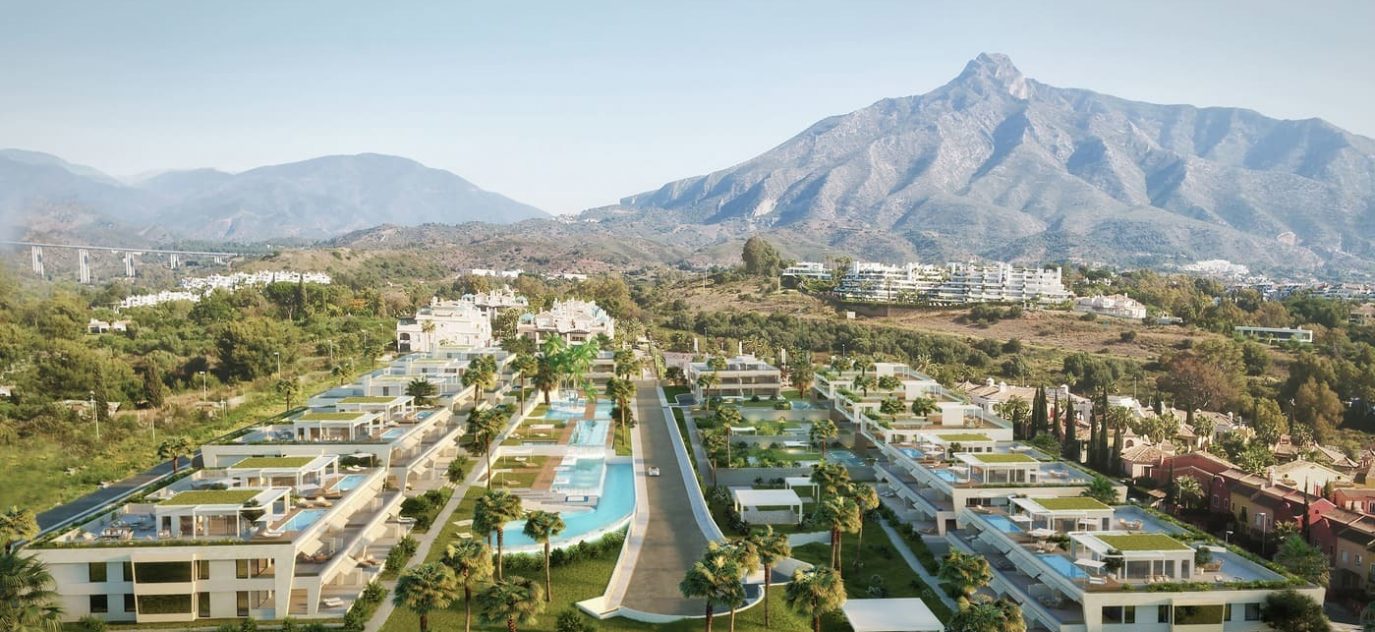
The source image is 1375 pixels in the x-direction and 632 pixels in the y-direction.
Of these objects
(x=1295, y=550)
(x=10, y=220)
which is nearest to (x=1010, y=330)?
(x=1295, y=550)

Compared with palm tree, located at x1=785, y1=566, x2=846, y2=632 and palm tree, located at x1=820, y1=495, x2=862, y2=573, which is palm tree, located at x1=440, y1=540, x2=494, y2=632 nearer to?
palm tree, located at x1=785, y1=566, x2=846, y2=632

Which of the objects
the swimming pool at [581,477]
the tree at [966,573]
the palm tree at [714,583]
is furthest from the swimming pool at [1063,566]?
the swimming pool at [581,477]

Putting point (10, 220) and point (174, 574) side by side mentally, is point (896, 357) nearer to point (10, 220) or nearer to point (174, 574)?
point (174, 574)

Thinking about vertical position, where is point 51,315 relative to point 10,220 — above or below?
below

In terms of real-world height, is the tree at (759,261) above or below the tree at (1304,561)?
above

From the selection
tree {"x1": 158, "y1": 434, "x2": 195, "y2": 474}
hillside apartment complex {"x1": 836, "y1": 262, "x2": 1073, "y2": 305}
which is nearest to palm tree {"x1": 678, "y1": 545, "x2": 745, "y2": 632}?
tree {"x1": 158, "y1": 434, "x2": 195, "y2": 474}

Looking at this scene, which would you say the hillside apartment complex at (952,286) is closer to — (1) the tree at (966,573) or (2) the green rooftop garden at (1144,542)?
(2) the green rooftop garden at (1144,542)

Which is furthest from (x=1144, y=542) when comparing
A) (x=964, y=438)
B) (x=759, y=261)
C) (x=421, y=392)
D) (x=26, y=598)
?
(x=759, y=261)
